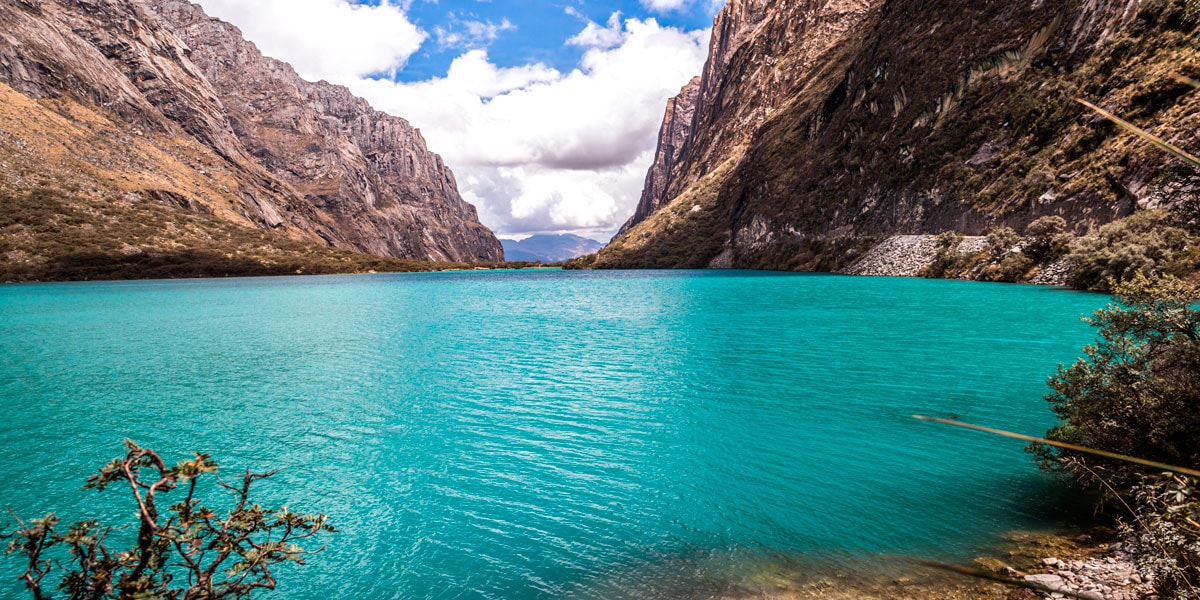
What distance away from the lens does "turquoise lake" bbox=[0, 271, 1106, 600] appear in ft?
46.3

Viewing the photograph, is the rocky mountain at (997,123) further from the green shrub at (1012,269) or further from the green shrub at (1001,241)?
the green shrub at (1012,269)

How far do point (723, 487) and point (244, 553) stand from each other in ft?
44.8

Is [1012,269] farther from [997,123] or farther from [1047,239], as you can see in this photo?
[997,123]

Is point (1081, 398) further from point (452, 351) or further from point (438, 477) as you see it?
point (452, 351)

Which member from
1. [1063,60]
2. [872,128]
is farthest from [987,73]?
[872,128]

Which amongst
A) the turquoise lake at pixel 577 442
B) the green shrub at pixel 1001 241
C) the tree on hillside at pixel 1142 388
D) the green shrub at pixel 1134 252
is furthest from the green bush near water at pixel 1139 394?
the green shrub at pixel 1001 241

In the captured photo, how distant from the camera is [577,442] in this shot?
22156 mm

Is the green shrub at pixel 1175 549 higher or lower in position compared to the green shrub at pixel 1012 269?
lower

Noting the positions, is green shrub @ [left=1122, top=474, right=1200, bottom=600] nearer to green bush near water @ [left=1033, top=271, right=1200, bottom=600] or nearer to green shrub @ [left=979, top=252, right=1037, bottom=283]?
green bush near water @ [left=1033, top=271, right=1200, bottom=600]

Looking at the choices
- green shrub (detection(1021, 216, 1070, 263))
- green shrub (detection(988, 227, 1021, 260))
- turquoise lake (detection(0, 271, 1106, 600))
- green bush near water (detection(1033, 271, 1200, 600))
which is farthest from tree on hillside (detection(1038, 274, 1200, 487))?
green shrub (detection(988, 227, 1021, 260))

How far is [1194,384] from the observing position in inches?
531

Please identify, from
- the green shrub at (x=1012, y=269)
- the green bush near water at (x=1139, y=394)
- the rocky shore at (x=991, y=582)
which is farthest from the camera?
the green shrub at (x=1012, y=269)

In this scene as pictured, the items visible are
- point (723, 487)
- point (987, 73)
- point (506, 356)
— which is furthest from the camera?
point (987, 73)

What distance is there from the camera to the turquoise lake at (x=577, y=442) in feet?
46.3
